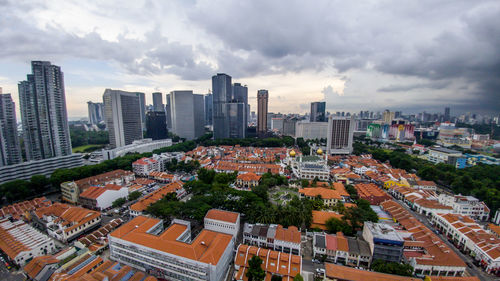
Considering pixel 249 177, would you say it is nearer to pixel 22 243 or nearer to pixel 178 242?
pixel 178 242

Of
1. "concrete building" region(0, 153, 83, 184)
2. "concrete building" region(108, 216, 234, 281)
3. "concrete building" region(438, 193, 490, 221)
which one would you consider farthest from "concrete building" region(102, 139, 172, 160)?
"concrete building" region(438, 193, 490, 221)

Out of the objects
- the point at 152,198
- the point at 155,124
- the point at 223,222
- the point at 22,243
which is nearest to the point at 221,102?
the point at 155,124

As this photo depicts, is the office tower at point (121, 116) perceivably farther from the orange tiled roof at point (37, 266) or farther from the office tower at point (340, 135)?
the office tower at point (340, 135)

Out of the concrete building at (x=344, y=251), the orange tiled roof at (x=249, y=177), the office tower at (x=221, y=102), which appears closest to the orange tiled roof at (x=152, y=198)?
the orange tiled roof at (x=249, y=177)

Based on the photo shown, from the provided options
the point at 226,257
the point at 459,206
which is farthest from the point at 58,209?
the point at 459,206

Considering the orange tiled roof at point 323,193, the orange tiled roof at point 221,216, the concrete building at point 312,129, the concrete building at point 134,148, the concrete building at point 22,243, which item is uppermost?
the concrete building at point 312,129

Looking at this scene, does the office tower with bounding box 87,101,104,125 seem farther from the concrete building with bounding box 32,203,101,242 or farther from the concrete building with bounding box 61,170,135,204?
the concrete building with bounding box 32,203,101,242
